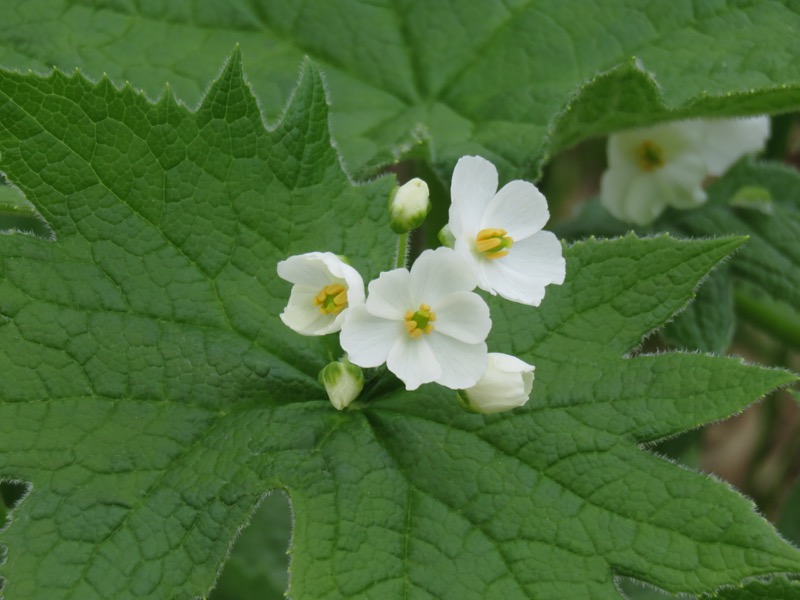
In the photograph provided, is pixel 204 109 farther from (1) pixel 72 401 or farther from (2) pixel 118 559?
(2) pixel 118 559

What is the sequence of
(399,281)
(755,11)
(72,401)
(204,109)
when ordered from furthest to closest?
(755,11) < (204,109) < (72,401) < (399,281)

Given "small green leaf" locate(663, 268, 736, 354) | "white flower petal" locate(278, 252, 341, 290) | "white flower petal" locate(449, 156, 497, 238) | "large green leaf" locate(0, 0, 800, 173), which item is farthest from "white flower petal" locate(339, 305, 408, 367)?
"small green leaf" locate(663, 268, 736, 354)

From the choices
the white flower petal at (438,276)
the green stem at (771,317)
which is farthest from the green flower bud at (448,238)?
the green stem at (771,317)

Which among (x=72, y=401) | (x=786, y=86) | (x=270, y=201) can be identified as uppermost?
(x=786, y=86)

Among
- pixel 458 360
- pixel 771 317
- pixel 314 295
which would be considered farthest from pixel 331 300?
pixel 771 317

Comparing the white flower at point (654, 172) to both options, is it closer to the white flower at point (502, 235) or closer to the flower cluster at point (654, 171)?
the flower cluster at point (654, 171)

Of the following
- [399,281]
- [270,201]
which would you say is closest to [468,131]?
[270,201]

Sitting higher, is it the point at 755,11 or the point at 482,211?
the point at 755,11

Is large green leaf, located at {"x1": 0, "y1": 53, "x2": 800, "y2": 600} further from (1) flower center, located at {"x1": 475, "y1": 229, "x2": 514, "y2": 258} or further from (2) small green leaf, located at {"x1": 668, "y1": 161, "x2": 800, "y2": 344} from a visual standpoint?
(2) small green leaf, located at {"x1": 668, "y1": 161, "x2": 800, "y2": 344}
